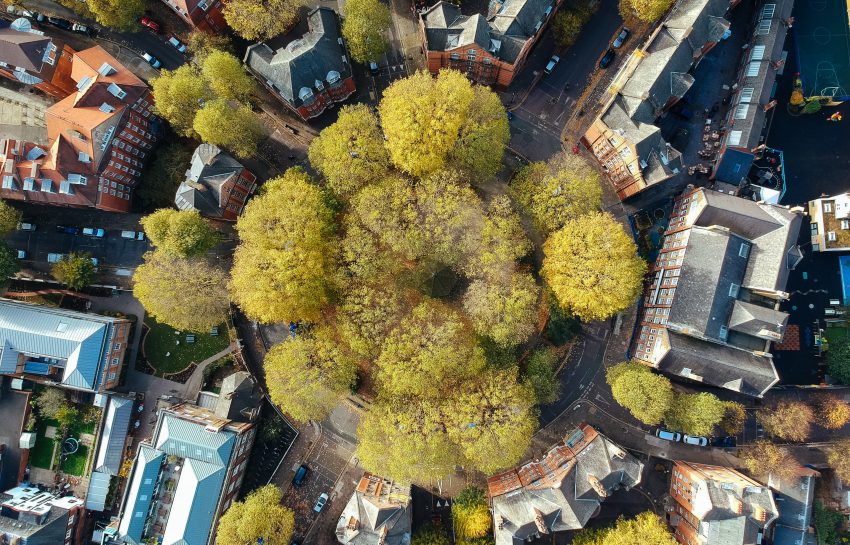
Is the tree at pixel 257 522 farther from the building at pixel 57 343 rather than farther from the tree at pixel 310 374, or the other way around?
the building at pixel 57 343

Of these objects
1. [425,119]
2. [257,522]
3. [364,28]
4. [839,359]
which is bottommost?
[257,522]

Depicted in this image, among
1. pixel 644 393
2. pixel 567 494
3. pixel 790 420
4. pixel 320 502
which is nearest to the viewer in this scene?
pixel 567 494

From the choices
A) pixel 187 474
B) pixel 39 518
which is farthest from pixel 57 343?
pixel 187 474

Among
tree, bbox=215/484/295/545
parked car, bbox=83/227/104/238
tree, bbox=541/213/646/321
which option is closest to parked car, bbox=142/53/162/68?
parked car, bbox=83/227/104/238

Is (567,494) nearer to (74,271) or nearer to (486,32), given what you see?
(486,32)

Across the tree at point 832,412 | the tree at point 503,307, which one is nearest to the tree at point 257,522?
the tree at point 503,307

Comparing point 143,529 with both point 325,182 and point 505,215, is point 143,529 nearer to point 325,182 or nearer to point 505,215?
point 325,182

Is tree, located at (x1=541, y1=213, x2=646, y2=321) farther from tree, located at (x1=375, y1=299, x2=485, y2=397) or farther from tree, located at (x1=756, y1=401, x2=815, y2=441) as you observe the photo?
tree, located at (x1=756, y1=401, x2=815, y2=441)

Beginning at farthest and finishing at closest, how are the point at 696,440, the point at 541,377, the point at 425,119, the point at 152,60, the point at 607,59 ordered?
1. the point at 152,60
2. the point at 607,59
3. the point at 696,440
4. the point at 541,377
5. the point at 425,119

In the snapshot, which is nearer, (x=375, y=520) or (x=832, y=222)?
(x=375, y=520)
